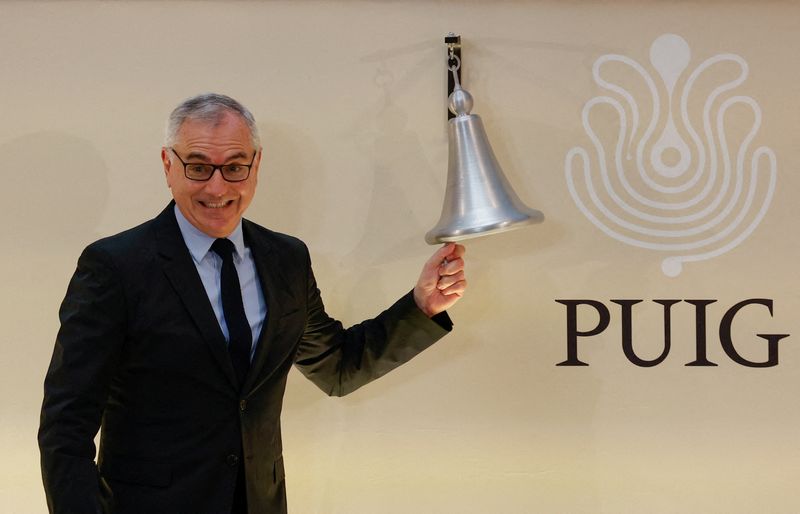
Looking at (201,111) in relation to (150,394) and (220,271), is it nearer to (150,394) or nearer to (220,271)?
(220,271)

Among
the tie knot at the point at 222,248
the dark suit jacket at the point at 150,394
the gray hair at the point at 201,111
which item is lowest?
the dark suit jacket at the point at 150,394

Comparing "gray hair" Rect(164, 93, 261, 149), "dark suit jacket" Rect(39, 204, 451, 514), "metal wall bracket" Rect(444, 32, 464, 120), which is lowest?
"dark suit jacket" Rect(39, 204, 451, 514)

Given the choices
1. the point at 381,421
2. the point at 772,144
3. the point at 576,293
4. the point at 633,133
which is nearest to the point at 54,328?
the point at 381,421

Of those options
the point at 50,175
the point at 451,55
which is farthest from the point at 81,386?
the point at 451,55

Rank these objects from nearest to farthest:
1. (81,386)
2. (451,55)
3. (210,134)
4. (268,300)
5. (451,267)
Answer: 1. (81,386)
2. (210,134)
3. (268,300)
4. (451,267)
5. (451,55)

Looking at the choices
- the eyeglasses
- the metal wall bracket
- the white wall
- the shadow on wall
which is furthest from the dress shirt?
the metal wall bracket

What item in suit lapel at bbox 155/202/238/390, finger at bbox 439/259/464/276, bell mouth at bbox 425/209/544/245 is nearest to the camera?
suit lapel at bbox 155/202/238/390

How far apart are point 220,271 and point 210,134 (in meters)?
0.27

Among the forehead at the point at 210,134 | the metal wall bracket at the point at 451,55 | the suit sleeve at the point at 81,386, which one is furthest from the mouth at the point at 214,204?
the metal wall bracket at the point at 451,55

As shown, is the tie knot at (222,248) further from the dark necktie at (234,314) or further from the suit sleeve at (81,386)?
the suit sleeve at (81,386)

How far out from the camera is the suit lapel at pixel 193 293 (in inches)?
61.6

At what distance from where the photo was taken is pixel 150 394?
1560 mm

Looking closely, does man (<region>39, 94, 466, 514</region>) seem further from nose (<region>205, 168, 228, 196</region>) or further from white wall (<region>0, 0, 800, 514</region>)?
white wall (<region>0, 0, 800, 514</region>)

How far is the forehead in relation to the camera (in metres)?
1.58
